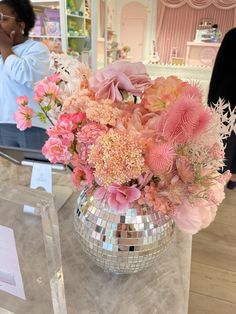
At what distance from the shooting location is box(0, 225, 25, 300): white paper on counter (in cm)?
38

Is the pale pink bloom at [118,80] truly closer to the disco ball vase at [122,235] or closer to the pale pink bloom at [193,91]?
the pale pink bloom at [193,91]

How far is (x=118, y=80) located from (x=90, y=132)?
11 centimetres

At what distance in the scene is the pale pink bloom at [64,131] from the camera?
1.41ft

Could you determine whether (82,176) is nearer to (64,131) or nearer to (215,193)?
(64,131)

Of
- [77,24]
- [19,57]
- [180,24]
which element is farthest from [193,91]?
[180,24]

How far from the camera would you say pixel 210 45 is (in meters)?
4.11

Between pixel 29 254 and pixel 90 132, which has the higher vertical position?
pixel 90 132

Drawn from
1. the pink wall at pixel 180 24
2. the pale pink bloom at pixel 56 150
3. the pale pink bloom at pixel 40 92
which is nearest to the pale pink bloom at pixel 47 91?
the pale pink bloom at pixel 40 92

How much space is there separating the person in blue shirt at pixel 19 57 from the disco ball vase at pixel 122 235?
494 millimetres

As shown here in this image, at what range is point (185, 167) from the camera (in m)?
0.40

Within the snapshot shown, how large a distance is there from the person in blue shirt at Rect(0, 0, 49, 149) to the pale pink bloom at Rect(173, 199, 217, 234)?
592 mm

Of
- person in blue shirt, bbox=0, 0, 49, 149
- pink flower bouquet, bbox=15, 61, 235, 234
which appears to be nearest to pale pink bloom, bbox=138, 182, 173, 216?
pink flower bouquet, bbox=15, 61, 235, 234

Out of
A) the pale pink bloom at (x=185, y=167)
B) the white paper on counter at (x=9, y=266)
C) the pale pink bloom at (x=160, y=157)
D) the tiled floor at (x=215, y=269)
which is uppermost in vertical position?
the pale pink bloom at (x=160, y=157)

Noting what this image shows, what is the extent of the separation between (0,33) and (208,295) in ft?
4.57
